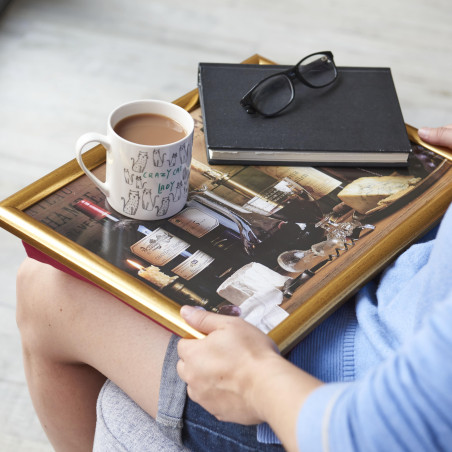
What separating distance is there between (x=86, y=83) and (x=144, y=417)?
4.79 ft

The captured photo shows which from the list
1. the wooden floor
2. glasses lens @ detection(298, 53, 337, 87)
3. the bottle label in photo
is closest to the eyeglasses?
glasses lens @ detection(298, 53, 337, 87)

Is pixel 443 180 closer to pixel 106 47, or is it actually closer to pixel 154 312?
pixel 154 312

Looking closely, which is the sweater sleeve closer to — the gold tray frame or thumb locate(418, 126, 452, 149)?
the gold tray frame

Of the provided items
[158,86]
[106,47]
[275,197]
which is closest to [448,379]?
[275,197]

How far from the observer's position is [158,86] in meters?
2.10

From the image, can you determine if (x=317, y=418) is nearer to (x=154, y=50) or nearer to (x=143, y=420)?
(x=143, y=420)

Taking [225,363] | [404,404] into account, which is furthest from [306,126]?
[404,404]

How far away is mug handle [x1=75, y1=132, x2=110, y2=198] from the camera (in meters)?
0.77

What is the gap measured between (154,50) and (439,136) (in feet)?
4.84

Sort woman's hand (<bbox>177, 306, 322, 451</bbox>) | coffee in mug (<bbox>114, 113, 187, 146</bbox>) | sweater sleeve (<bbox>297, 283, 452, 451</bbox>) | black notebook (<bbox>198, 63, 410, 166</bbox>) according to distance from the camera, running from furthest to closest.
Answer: black notebook (<bbox>198, 63, 410, 166</bbox>), coffee in mug (<bbox>114, 113, 187, 146</bbox>), woman's hand (<bbox>177, 306, 322, 451</bbox>), sweater sleeve (<bbox>297, 283, 452, 451</bbox>)

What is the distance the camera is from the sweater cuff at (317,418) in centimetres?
53

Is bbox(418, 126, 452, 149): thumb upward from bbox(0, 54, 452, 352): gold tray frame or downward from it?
upward

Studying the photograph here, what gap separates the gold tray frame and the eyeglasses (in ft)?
0.76

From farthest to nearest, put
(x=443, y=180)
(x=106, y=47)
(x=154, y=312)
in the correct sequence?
(x=106, y=47), (x=443, y=180), (x=154, y=312)
